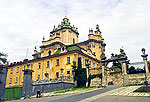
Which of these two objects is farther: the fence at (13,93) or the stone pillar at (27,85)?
the fence at (13,93)

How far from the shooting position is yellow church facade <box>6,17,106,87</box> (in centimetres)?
3569

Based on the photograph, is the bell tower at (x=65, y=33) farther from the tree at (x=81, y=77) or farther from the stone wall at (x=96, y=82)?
the stone wall at (x=96, y=82)

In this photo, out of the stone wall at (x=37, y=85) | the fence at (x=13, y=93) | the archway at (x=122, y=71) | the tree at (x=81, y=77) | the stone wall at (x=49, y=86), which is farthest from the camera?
the tree at (x=81, y=77)

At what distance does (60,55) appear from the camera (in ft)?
121

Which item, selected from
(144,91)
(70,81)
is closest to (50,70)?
(70,81)

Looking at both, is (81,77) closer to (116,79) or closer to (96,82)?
(96,82)

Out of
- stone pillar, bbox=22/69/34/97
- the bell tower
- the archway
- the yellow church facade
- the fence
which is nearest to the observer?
stone pillar, bbox=22/69/34/97

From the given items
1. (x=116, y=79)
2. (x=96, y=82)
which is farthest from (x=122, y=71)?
(x=96, y=82)

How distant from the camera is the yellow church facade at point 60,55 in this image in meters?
35.7

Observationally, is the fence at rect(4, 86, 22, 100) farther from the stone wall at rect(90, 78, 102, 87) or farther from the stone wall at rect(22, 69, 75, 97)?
the stone wall at rect(90, 78, 102, 87)

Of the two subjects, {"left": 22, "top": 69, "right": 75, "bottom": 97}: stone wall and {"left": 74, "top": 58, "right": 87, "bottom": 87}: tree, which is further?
{"left": 74, "top": 58, "right": 87, "bottom": 87}: tree

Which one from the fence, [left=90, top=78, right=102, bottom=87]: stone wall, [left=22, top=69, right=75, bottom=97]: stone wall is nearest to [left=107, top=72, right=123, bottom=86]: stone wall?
[left=90, top=78, right=102, bottom=87]: stone wall

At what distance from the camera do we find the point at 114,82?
1201 inches

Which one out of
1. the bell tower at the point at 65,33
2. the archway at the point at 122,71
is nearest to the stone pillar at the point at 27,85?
the archway at the point at 122,71
